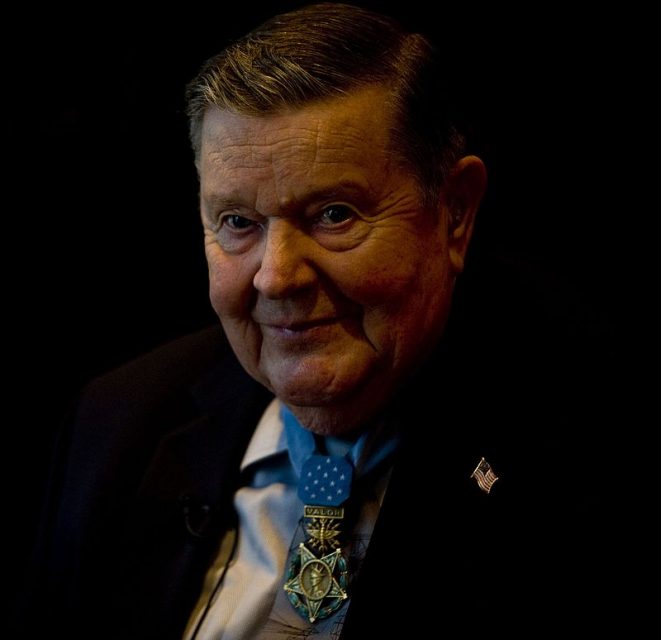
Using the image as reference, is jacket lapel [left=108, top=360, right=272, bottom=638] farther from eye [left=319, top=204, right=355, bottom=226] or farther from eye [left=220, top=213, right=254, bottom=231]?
eye [left=319, top=204, right=355, bottom=226]

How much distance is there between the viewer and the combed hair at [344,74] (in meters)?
1.65

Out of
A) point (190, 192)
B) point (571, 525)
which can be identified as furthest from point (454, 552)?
point (190, 192)

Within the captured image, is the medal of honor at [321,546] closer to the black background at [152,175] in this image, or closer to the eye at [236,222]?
the eye at [236,222]

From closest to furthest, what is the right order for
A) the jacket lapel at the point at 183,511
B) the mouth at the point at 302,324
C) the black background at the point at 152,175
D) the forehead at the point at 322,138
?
the forehead at the point at 322,138
the mouth at the point at 302,324
the jacket lapel at the point at 183,511
the black background at the point at 152,175

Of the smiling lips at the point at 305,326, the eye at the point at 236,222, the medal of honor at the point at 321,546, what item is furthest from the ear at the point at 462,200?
the medal of honor at the point at 321,546

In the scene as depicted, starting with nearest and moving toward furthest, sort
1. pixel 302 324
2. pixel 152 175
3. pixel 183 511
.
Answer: pixel 302 324 → pixel 183 511 → pixel 152 175

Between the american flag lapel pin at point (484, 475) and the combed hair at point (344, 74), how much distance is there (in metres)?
0.54

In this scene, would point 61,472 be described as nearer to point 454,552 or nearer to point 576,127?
point 454,552

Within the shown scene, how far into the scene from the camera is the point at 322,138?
1.64 meters

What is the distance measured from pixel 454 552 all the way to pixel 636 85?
3.84 ft

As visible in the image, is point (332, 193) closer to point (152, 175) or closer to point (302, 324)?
point (302, 324)

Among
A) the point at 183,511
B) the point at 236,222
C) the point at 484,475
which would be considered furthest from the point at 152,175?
the point at 484,475

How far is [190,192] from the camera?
2.62 meters

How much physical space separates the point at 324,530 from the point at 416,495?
0.72 feet
